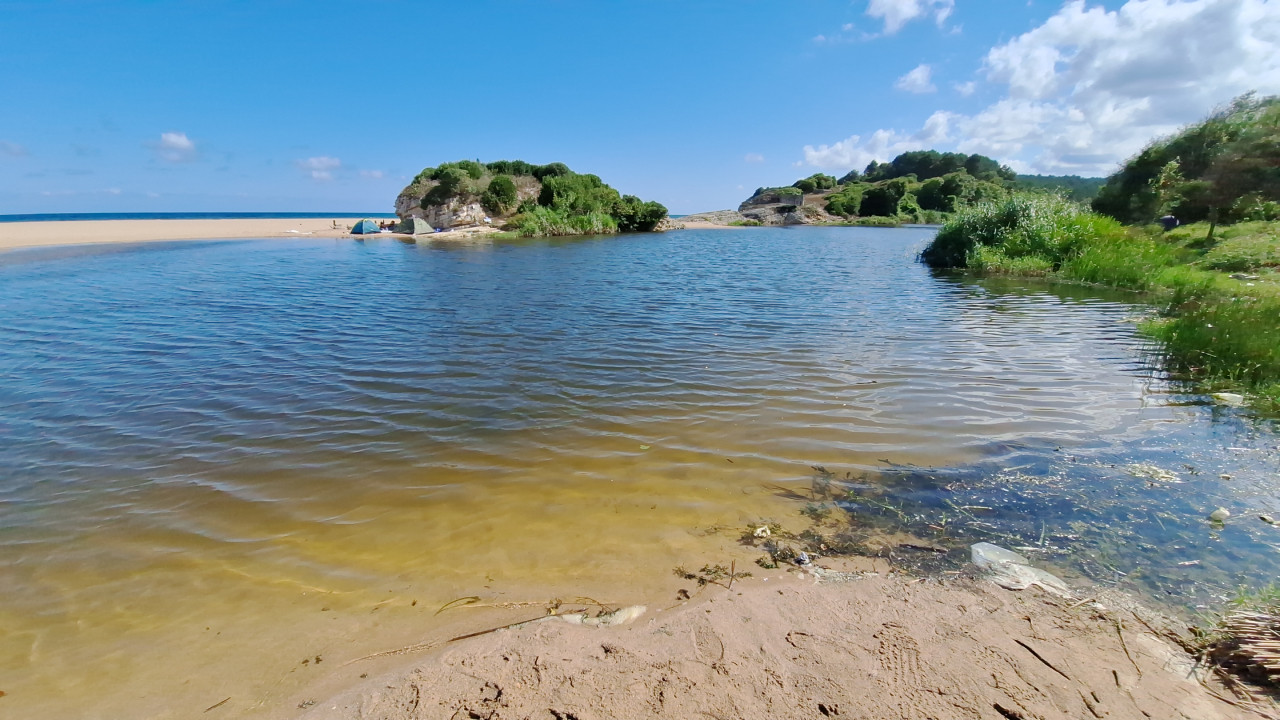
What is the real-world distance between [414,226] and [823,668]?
156ft

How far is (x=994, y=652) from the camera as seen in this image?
9.34 ft

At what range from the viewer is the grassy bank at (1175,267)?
771 cm

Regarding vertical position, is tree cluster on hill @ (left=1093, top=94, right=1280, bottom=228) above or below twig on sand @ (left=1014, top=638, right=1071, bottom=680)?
above

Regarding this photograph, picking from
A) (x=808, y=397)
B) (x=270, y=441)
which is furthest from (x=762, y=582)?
(x=270, y=441)

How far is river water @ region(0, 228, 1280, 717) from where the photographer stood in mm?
3541

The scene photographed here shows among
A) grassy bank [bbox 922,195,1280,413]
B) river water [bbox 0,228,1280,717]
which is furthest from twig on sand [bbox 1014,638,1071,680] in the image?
grassy bank [bbox 922,195,1280,413]

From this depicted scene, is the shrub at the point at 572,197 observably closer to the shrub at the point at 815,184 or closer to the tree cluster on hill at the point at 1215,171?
the tree cluster on hill at the point at 1215,171

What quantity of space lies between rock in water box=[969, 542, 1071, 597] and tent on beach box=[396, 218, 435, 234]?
46.4 metres

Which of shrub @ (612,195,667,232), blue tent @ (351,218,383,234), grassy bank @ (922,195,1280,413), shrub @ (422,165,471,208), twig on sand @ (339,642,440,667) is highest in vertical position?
shrub @ (422,165,471,208)

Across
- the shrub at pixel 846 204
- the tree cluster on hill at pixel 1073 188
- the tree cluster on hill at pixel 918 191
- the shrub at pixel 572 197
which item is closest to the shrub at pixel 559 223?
the shrub at pixel 572 197

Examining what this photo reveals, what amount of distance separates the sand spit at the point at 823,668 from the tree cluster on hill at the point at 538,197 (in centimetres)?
4381

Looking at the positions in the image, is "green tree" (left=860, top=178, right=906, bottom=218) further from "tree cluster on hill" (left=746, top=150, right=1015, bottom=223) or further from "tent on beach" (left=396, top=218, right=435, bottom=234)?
"tent on beach" (left=396, top=218, right=435, bottom=234)

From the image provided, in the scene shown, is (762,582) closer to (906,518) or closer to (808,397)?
(906,518)

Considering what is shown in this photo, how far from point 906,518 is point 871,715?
2.31 m
